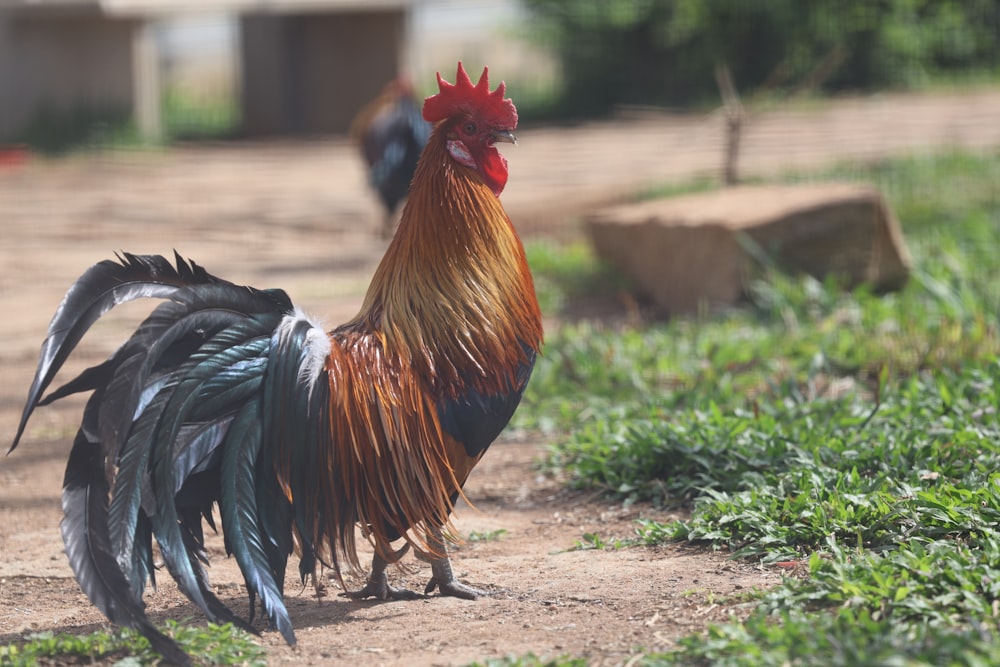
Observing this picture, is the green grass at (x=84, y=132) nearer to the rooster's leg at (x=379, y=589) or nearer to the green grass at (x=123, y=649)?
the rooster's leg at (x=379, y=589)

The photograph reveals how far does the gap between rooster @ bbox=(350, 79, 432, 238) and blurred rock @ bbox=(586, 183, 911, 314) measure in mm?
3040

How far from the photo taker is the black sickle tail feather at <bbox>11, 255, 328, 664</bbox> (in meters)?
2.70

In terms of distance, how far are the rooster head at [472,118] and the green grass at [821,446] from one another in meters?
1.32

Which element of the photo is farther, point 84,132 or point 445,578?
point 84,132

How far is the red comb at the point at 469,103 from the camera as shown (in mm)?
3295

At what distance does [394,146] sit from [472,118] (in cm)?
638

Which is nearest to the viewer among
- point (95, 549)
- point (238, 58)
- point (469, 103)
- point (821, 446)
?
point (95, 549)

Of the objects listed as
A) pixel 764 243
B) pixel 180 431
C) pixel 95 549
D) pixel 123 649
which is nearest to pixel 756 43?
pixel 764 243

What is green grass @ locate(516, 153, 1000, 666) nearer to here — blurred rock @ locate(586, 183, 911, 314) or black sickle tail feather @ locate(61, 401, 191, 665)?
blurred rock @ locate(586, 183, 911, 314)

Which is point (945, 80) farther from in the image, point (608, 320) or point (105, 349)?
point (105, 349)

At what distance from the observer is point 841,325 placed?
6.05 meters

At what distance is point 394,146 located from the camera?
9.56m

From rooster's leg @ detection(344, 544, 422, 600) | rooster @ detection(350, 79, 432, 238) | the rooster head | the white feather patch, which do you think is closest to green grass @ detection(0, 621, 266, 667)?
rooster's leg @ detection(344, 544, 422, 600)

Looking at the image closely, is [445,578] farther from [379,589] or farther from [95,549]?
[95,549]
